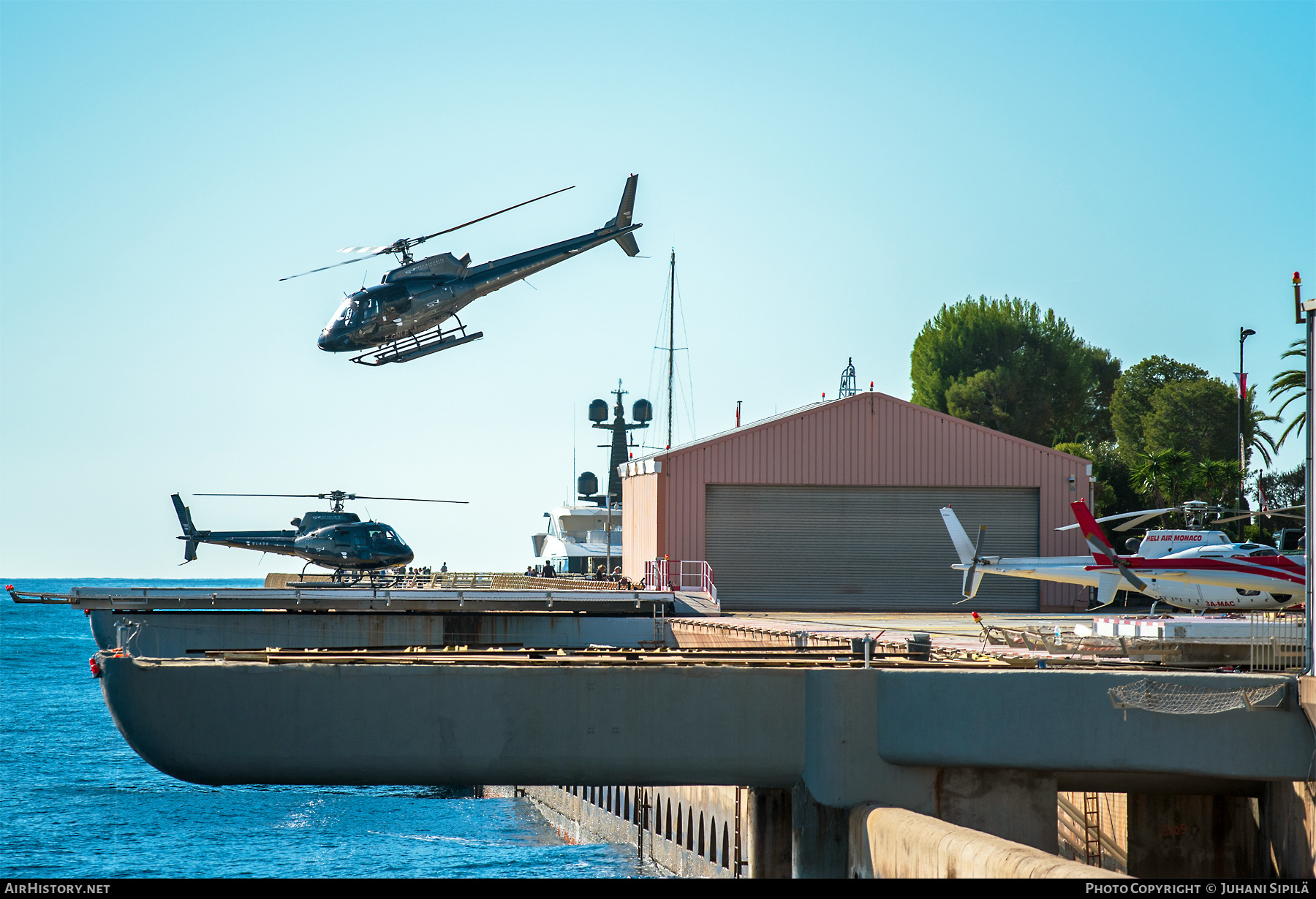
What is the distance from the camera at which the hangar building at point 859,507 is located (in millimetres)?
43188

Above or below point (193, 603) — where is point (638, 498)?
above

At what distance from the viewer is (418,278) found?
35406 millimetres

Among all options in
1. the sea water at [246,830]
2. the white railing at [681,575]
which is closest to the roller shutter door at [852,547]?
the white railing at [681,575]

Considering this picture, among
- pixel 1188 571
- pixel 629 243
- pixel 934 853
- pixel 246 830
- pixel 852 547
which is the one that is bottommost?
pixel 246 830

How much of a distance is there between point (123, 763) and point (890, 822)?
38115mm

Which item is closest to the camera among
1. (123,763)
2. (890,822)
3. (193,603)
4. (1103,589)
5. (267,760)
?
(890,822)

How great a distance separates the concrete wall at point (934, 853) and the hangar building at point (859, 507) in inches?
1111

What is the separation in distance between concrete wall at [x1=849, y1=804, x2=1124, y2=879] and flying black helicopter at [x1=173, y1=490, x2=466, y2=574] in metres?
28.9

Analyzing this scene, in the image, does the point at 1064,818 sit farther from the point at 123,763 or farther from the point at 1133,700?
the point at 123,763

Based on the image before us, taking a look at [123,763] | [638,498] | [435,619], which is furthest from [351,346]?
[123,763]

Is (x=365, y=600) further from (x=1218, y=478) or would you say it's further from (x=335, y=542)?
(x=1218, y=478)

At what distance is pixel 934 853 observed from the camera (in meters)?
12.1

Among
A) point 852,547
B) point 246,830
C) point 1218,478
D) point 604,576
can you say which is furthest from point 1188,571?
point 604,576

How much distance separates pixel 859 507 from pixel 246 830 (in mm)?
21952
